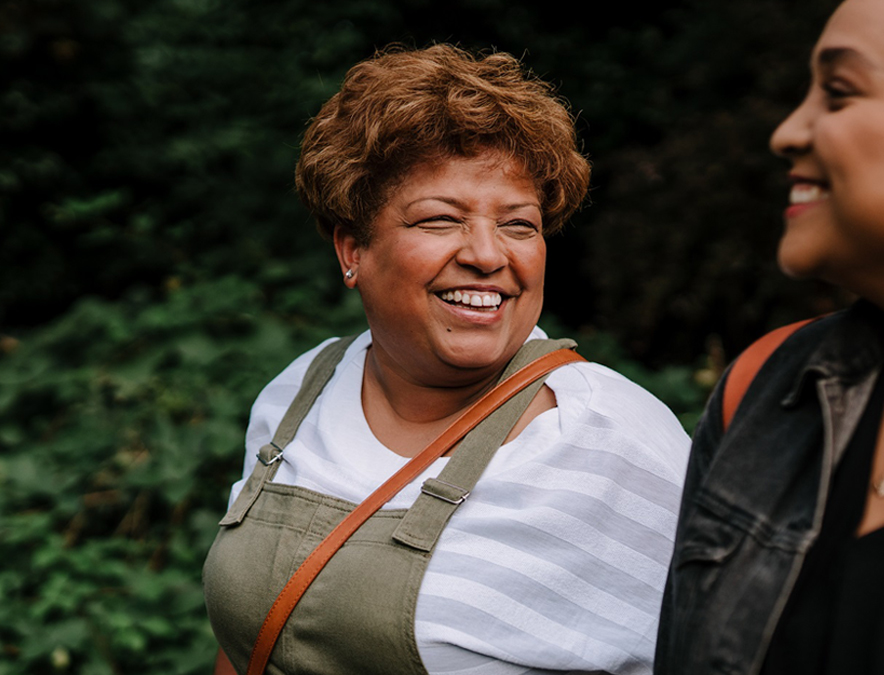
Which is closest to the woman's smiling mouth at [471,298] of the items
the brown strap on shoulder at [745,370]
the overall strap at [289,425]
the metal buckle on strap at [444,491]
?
the metal buckle on strap at [444,491]

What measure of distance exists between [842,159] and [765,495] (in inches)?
15.9

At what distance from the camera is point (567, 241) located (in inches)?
262

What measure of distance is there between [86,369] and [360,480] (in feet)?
10.2

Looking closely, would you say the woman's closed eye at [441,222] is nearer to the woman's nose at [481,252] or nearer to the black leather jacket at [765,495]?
the woman's nose at [481,252]

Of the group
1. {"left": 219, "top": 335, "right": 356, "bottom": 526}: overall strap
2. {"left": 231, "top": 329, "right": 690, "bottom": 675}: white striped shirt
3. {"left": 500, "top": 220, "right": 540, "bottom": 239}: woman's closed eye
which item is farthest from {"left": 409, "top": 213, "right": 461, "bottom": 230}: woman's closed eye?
{"left": 219, "top": 335, "right": 356, "bottom": 526}: overall strap

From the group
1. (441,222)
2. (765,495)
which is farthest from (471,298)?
(765,495)

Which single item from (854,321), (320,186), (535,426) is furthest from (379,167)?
(854,321)

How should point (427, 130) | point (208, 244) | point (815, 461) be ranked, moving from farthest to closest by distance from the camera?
point (208, 244) < point (427, 130) < point (815, 461)

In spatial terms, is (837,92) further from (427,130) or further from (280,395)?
(280,395)

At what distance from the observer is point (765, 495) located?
3.74ft

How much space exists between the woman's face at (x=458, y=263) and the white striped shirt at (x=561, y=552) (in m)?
0.25

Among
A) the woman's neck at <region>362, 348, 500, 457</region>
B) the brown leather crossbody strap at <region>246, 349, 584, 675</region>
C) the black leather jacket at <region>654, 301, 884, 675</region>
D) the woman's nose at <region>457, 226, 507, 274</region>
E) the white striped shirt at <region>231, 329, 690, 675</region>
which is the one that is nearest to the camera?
the black leather jacket at <region>654, 301, 884, 675</region>

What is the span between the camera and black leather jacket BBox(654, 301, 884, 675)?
1100mm

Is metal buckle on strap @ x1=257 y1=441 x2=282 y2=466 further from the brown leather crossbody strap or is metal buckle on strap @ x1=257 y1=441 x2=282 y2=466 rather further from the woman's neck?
the brown leather crossbody strap
